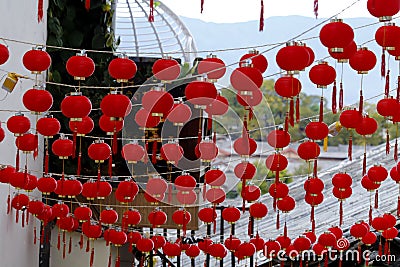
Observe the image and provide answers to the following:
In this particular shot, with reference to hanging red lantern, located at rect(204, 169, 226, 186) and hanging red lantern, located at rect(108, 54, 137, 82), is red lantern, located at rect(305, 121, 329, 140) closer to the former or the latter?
hanging red lantern, located at rect(204, 169, 226, 186)

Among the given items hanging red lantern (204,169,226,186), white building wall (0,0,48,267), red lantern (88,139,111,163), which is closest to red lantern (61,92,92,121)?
red lantern (88,139,111,163)

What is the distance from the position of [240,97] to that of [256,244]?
2.24 m

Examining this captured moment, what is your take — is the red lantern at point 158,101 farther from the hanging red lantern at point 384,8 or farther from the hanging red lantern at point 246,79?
the hanging red lantern at point 384,8

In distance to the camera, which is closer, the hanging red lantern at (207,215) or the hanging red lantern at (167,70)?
the hanging red lantern at (167,70)

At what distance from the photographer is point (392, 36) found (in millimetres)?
3178

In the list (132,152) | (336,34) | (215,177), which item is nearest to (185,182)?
(215,177)

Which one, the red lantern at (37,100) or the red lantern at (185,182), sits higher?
the red lantern at (37,100)

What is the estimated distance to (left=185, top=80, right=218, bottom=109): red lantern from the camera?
343 cm

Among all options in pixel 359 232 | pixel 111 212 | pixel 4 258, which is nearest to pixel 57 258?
pixel 4 258

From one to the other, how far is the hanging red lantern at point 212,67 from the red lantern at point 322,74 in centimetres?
44

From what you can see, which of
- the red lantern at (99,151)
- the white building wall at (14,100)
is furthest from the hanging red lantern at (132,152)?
the white building wall at (14,100)

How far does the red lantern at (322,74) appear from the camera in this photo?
3.31 m

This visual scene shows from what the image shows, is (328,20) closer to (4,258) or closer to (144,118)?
(144,118)

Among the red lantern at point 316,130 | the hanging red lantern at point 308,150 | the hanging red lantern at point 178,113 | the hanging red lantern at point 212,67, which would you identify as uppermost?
the hanging red lantern at point 212,67
